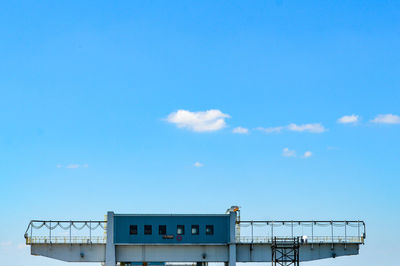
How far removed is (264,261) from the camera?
7669 centimetres

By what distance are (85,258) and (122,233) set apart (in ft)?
17.2

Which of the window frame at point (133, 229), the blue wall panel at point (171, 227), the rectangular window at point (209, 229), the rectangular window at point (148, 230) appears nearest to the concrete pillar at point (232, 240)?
the blue wall panel at point (171, 227)

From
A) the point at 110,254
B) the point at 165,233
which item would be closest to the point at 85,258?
the point at 110,254

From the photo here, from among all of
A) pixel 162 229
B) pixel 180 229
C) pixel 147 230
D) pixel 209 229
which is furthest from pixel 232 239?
pixel 147 230

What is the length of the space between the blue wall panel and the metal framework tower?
589 cm

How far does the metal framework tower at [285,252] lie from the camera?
7575 centimetres

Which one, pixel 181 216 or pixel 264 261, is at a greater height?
pixel 181 216

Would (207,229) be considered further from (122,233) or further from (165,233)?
(122,233)

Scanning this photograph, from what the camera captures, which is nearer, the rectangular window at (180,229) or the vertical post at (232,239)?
the vertical post at (232,239)

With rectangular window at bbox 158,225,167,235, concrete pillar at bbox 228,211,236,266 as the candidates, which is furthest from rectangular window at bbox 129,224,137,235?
concrete pillar at bbox 228,211,236,266

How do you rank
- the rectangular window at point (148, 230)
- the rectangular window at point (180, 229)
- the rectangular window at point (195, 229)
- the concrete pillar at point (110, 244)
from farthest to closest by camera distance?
1. the rectangular window at point (195, 229)
2. the rectangular window at point (180, 229)
3. the rectangular window at point (148, 230)
4. the concrete pillar at point (110, 244)

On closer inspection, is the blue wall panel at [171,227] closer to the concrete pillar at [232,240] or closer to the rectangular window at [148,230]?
the rectangular window at [148,230]

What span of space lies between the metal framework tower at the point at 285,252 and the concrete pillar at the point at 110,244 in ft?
62.0

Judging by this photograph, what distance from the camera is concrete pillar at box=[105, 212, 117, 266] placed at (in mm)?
75188
